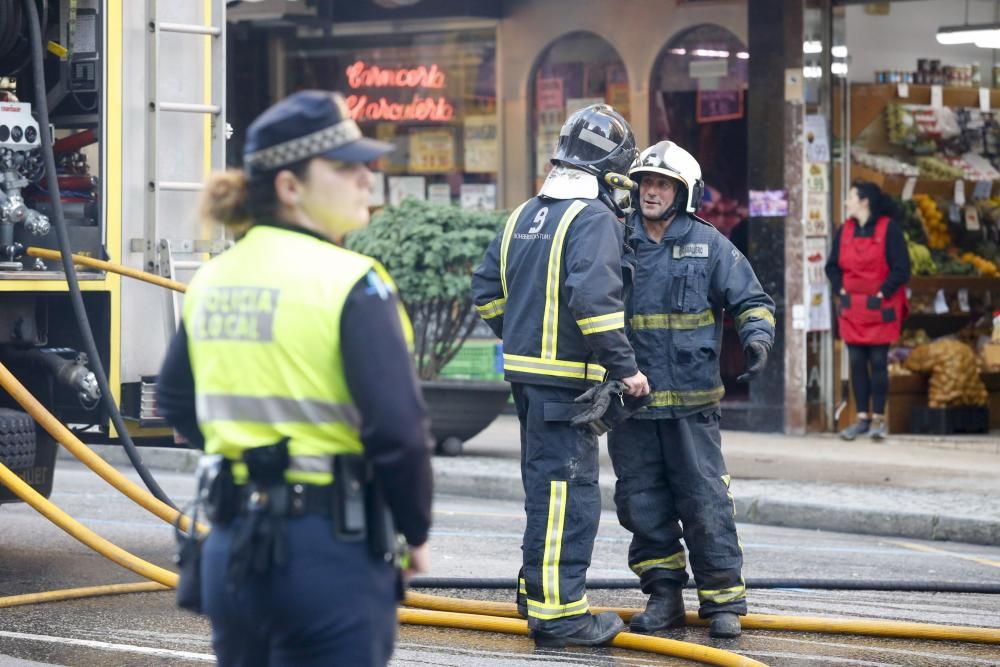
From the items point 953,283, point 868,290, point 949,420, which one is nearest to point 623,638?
point 868,290

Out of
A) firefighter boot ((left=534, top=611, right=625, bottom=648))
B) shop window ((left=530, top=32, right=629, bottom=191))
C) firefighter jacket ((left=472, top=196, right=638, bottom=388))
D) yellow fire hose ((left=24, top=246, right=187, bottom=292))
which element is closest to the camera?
firefighter jacket ((left=472, top=196, right=638, bottom=388))

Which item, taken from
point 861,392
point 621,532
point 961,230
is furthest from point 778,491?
point 961,230

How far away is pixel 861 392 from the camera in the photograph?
13.3 metres

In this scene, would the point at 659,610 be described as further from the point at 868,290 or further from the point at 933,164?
the point at 933,164

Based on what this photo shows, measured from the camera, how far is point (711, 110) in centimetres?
1426

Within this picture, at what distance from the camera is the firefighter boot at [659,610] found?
21.5 feet

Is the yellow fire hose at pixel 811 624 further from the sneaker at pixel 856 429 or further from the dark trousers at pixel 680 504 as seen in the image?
the sneaker at pixel 856 429

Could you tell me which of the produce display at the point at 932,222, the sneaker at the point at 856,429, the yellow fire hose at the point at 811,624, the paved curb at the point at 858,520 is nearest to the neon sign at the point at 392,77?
the produce display at the point at 932,222

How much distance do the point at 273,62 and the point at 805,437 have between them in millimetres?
5997

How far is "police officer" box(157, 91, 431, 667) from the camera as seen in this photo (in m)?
3.27

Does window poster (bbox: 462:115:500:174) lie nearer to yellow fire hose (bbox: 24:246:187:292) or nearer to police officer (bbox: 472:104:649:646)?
yellow fire hose (bbox: 24:246:187:292)

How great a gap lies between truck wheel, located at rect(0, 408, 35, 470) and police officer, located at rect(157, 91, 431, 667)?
377 centimetres

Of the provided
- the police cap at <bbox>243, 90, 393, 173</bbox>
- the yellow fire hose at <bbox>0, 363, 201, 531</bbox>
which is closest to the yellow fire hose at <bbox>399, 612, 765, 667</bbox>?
the yellow fire hose at <bbox>0, 363, 201, 531</bbox>

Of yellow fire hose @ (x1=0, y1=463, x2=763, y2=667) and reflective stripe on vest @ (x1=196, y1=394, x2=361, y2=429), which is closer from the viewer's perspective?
reflective stripe on vest @ (x1=196, y1=394, x2=361, y2=429)
